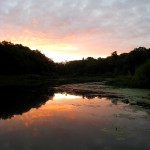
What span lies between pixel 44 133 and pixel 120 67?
96854mm

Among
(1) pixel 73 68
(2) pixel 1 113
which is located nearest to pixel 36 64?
(1) pixel 73 68

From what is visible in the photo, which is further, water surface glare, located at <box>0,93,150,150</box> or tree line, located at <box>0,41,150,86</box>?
tree line, located at <box>0,41,150,86</box>

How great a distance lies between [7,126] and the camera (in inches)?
592

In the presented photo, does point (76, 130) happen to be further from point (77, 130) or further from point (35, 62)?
point (35, 62)

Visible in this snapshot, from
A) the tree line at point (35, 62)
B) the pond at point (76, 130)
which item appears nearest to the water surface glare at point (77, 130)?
the pond at point (76, 130)

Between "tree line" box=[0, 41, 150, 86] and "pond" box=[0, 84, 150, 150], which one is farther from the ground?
"tree line" box=[0, 41, 150, 86]

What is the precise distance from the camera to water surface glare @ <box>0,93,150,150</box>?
1125 cm

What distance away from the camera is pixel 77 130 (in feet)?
45.4

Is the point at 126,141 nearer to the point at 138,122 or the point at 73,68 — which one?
the point at 138,122

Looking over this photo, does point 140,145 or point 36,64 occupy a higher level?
point 36,64

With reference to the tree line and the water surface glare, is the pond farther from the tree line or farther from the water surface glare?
the tree line

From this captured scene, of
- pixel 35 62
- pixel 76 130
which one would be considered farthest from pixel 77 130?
pixel 35 62

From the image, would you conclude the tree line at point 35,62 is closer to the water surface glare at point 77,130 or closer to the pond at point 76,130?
the pond at point 76,130

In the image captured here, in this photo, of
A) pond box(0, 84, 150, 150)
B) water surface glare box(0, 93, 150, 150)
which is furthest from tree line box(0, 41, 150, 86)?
water surface glare box(0, 93, 150, 150)
